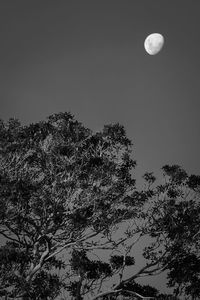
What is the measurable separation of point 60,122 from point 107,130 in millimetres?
2509

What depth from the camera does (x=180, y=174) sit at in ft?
67.6

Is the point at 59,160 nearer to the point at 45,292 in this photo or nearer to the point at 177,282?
the point at 45,292

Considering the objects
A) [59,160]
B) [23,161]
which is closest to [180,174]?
[59,160]

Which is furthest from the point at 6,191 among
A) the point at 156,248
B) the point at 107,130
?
the point at 156,248

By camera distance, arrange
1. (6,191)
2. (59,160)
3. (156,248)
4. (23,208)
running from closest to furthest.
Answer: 1. (6,191)
2. (23,208)
3. (59,160)
4. (156,248)

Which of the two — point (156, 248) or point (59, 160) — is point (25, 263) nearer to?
point (59, 160)

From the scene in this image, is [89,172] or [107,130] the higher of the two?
[107,130]

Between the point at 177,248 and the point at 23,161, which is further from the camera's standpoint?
the point at 177,248

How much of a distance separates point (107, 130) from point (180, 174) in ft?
16.7

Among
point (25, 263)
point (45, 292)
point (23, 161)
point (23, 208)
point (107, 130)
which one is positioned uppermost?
point (107, 130)

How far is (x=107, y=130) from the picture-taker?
19.1 metres

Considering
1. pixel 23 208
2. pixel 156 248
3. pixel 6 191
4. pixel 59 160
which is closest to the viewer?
pixel 6 191

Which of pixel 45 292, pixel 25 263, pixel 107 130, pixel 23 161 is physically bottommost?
pixel 45 292

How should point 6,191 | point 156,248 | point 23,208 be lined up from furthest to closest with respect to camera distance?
point 156,248
point 23,208
point 6,191
